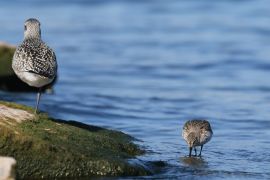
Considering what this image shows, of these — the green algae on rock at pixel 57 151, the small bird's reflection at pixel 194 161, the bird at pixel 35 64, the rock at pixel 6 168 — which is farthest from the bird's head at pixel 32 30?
the rock at pixel 6 168

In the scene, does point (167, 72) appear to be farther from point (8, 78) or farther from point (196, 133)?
point (196, 133)

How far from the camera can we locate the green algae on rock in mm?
8258

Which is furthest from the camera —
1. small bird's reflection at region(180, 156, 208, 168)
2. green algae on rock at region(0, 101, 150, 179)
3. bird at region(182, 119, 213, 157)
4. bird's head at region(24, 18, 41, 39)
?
bird's head at region(24, 18, 41, 39)

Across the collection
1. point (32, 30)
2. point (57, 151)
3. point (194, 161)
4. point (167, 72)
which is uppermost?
point (167, 72)

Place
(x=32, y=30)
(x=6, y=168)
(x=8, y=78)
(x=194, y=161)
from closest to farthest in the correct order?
(x=6, y=168) → (x=194, y=161) → (x=32, y=30) → (x=8, y=78)

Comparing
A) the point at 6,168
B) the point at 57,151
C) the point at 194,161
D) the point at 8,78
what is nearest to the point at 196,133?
the point at 194,161

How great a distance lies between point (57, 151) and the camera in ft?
27.5

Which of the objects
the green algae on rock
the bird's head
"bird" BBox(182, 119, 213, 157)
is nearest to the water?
"bird" BBox(182, 119, 213, 157)

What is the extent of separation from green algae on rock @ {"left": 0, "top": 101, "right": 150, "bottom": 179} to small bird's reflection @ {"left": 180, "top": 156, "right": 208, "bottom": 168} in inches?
28.1

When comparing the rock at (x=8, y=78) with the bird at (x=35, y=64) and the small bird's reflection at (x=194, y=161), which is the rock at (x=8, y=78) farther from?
the small bird's reflection at (x=194, y=161)

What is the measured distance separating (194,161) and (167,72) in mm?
8803

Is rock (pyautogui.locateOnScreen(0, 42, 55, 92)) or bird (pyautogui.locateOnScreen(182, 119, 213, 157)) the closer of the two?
bird (pyautogui.locateOnScreen(182, 119, 213, 157))

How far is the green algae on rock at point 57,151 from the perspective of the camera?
27.1 ft

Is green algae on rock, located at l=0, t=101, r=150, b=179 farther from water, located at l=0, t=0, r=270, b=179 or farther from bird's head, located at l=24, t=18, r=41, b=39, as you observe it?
bird's head, located at l=24, t=18, r=41, b=39
